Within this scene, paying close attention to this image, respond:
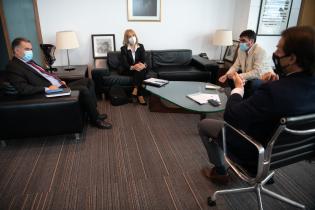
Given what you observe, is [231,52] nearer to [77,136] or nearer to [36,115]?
[77,136]

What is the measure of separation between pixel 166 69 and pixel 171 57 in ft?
1.35

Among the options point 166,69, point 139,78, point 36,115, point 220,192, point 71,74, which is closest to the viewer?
point 220,192

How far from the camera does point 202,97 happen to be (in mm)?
2461

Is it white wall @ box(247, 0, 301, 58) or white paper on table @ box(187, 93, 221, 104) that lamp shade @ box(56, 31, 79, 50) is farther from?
white wall @ box(247, 0, 301, 58)

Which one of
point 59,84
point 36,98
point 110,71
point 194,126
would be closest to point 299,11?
point 194,126

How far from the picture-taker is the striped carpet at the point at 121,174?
5.65 ft

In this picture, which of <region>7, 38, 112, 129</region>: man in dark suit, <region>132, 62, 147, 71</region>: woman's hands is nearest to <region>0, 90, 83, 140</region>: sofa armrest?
<region>7, 38, 112, 129</region>: man in dark suit

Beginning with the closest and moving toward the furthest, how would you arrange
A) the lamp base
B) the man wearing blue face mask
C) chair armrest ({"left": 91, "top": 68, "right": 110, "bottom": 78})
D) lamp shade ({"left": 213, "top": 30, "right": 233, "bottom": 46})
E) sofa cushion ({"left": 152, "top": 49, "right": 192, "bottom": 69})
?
the man wearing blue face mask
chair armrest ({"left": 91, "top": 68, "right": 110, "bottom": 78})
the lamp base
lamp shade ({"left": 213, "top": 30, "right": 233, "bottom": 46})
sofa cushion ({"left": 152, "top": 49, "right": 192, "bottom": 69})

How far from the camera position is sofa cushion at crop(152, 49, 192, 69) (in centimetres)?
427

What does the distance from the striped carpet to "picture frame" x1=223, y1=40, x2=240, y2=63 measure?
219 cm

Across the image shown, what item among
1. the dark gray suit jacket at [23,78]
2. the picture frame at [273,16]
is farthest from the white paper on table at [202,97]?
the picture frame at [273,16]

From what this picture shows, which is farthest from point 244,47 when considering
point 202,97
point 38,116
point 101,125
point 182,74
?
point 38,116

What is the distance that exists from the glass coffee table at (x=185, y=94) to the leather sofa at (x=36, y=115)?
0.97m

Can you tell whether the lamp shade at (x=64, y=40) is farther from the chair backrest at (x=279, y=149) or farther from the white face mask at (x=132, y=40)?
the chair backrest at (x=279, y=149)
